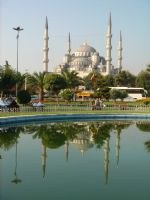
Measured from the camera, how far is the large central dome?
86062 mm

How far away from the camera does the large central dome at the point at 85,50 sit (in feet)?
282

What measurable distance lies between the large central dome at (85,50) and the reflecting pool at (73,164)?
2842 inches

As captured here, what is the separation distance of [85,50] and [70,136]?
75.2 m

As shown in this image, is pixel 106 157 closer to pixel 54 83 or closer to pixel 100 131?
pixel 100 131

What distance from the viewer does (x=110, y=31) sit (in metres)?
51.2

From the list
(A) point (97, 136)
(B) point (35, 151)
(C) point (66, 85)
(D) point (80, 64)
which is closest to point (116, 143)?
(A) point (97, 136)

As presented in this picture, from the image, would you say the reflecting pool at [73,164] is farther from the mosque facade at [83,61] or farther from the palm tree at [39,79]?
the mosque facade at [83,61]

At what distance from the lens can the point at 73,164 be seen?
28.6 ft

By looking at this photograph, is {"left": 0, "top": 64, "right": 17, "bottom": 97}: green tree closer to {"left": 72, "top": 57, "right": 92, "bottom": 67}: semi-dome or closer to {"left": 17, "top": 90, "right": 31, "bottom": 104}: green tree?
{"left": 17, "top": 90, "right": 31, "bottom": 104}: green tree

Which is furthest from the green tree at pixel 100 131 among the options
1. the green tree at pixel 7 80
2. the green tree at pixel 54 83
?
the green tree at pixel 54 83

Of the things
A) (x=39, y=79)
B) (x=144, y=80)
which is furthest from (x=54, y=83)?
(x=144, y=80)

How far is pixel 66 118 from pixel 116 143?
7.17 m

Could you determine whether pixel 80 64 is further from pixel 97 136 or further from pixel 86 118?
pixel 97 136

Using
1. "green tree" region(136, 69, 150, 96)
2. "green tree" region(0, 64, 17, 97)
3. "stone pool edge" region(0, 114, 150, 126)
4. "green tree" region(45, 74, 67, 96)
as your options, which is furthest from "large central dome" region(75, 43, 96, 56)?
"stone pool edge" region(0, 114, 150, 126)
